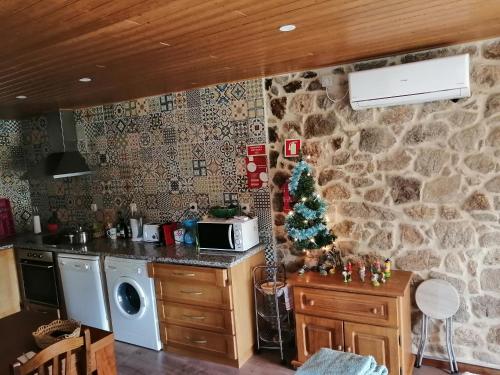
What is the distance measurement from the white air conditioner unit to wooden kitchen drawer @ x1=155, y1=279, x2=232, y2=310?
5.97 feet

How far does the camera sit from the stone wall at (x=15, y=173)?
5.11m

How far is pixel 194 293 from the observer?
3.37 meters

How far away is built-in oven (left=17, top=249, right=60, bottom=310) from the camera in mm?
4184

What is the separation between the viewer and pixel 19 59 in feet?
7.80

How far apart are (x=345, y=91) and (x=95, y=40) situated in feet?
6.19

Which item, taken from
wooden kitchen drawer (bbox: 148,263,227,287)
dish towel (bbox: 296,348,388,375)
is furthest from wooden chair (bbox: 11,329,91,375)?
wooden kitchen drawer (bbox: 148,263,227,287)

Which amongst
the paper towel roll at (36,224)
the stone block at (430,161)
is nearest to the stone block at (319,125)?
the stone block at (430,161)

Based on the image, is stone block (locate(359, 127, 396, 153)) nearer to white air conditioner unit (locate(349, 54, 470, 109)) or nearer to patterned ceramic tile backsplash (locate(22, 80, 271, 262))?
white air conditioner unit (locate(349, 54, 470, 109))

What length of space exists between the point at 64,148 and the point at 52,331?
116 inches

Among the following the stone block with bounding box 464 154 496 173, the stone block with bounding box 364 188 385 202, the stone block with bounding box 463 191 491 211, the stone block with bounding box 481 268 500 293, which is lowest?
the stone block with bounding box 481 268 500 293

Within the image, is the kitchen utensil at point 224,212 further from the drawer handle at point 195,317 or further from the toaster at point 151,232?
the drawer handle at point 195,317

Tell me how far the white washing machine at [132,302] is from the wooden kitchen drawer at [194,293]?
0.12 m

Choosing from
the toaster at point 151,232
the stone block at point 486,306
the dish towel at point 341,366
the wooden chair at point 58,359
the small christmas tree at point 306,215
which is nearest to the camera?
the wooden chair at point 58,359

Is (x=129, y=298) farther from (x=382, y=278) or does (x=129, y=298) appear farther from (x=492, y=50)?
(x=492, y=50)
